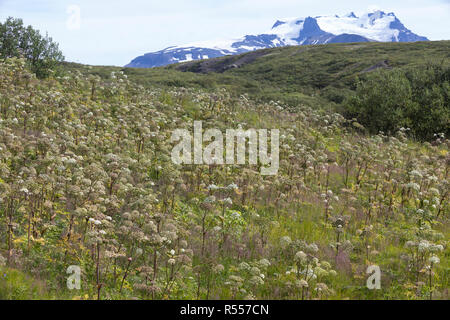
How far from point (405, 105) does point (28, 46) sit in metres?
22.1

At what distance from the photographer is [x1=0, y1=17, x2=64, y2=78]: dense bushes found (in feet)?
67.2

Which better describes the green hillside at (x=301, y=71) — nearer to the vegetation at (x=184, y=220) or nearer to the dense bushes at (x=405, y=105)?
the dense bushes at (x=405, y=105)

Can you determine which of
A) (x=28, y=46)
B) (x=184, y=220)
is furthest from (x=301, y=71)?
(x=184, y=220)

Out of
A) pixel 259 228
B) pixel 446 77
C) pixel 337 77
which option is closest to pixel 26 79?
pixel 259 228

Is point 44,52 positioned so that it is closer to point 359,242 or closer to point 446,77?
point 359,242

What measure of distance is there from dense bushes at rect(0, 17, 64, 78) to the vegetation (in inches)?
221

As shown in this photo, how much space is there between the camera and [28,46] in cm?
2148

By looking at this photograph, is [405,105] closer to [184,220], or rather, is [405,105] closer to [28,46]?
[184,220]

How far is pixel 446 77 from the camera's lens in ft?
76.0

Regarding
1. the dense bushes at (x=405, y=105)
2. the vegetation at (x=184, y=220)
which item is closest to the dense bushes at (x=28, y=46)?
the vegetation at (x=184, y=220)

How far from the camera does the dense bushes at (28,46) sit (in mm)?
20469

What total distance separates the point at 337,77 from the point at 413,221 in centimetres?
3342

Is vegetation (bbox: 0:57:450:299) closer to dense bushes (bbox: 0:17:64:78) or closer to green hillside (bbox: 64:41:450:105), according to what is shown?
dense bushes (bbox: 0:17:64:78)
